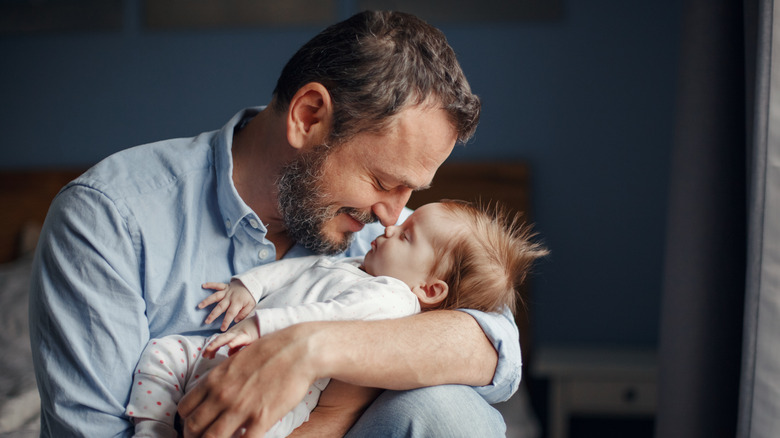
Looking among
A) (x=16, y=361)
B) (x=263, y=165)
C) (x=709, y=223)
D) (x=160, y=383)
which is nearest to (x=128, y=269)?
(x=160, y=383)

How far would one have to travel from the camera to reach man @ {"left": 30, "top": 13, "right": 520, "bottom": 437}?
109cm

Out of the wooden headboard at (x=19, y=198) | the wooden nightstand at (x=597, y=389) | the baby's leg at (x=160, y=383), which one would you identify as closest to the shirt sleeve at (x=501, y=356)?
the baby's leg at (x=160, y=383)

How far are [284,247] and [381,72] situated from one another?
46 centimetres

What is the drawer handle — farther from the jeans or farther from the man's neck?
the man's neck

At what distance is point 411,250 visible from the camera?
55.0 inches

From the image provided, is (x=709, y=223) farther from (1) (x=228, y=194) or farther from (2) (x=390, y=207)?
(1) (x=228, y=194)

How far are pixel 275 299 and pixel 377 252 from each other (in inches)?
9.9

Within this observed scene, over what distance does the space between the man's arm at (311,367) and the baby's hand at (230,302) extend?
189 mm

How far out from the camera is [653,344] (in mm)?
2951

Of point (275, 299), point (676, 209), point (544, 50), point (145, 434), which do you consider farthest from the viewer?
point (544, 50)

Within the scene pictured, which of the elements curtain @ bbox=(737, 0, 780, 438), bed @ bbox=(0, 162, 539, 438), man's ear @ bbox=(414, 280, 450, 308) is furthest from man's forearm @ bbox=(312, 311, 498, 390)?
bed @ bbox=(0, 162, 539, 438)

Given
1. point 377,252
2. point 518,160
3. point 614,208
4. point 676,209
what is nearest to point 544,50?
point 518,160

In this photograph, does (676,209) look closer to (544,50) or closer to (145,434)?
(544,50)

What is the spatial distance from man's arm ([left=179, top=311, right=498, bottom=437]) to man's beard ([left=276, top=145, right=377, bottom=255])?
292 mm
